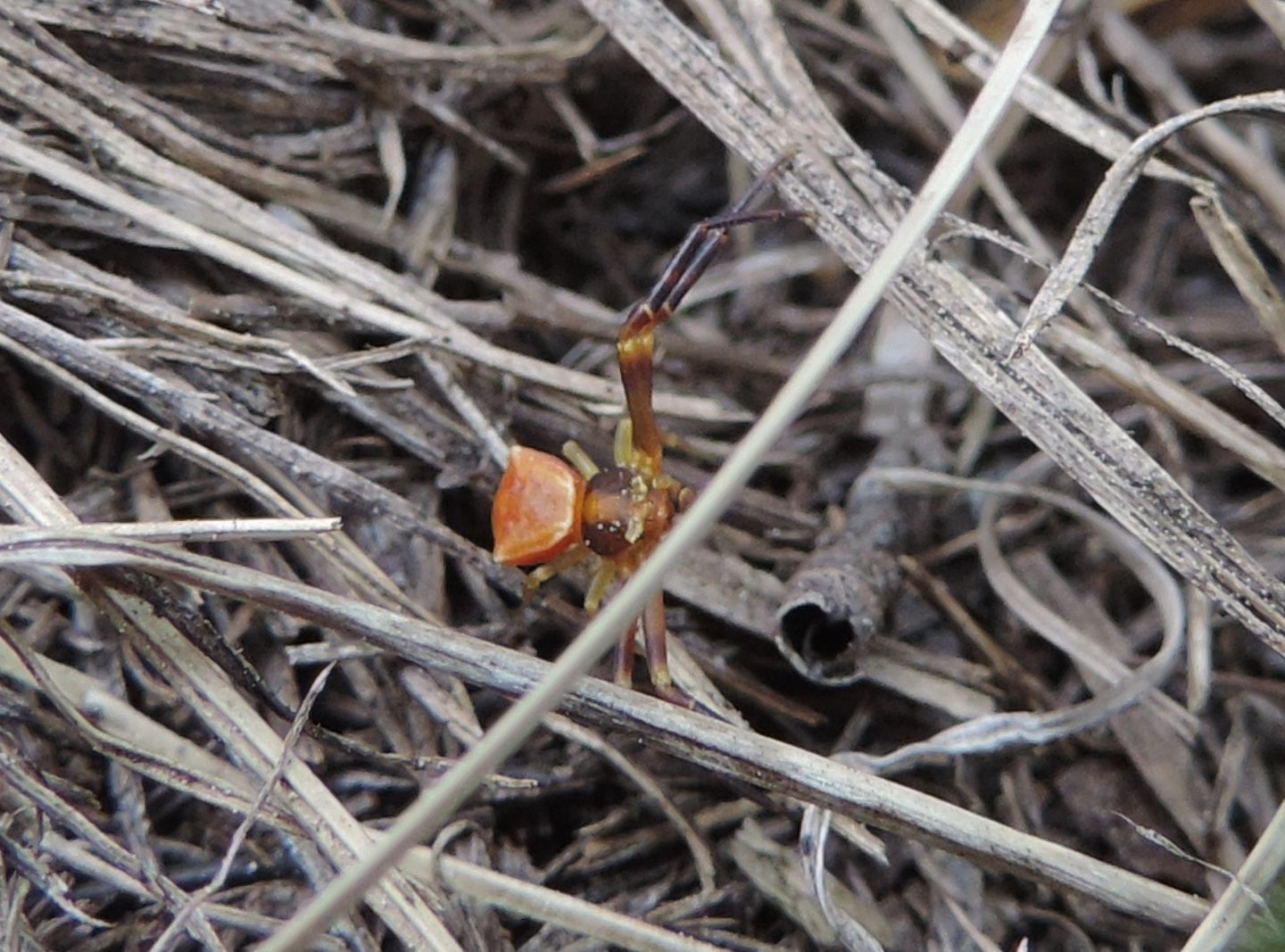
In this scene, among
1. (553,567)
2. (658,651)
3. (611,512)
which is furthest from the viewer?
(611,512)

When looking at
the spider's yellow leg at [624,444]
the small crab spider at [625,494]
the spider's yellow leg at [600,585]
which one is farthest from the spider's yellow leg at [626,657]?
the spider's yellow leg at [624,444]

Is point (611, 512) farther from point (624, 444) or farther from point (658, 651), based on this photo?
point (658, 651)

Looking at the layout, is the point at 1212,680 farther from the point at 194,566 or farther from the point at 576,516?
the point at 194,566

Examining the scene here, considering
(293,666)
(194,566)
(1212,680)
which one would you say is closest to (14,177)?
(194,566)

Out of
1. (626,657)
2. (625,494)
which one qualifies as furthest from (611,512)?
(626,657)

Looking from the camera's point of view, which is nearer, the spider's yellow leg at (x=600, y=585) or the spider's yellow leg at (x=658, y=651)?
the spider's yellow leg at (x=658, y=651)


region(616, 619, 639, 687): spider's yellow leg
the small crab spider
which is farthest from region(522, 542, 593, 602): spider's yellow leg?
region(616, 619, 639, 687): spider's yellow leg

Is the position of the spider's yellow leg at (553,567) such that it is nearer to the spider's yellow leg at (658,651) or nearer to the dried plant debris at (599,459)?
the dried plant debris at (599,459)
